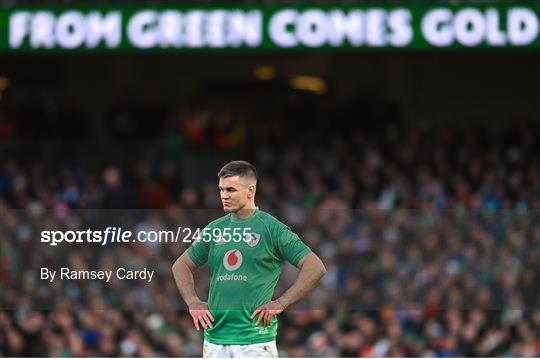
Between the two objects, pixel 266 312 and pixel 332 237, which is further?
pixel 332 237

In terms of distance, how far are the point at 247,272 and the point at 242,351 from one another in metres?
0.46

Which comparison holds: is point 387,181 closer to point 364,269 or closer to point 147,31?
point 147,31

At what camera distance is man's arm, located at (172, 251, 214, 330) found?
7.91 m

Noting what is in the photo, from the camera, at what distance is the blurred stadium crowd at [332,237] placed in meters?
10.6

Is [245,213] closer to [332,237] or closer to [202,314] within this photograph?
[202,314]

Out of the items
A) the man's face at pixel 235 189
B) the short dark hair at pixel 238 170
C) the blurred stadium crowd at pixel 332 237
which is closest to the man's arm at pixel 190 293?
the man's face at pixel 235 189

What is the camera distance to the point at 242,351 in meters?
7.83

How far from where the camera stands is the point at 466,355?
46.0 ft

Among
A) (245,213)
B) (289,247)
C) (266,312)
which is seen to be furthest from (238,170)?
(266,312)

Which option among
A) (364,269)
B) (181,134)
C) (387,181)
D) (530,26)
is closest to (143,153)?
(181,134)

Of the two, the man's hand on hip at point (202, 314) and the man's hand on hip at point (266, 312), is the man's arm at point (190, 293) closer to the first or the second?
the man's hand on hip at point (202, 314)

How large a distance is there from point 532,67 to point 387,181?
15.9 ft

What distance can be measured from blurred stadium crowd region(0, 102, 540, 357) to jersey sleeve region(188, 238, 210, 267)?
1.44 meters

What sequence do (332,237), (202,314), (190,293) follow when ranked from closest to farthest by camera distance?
(202,314) < (190,293) < (332,237)
